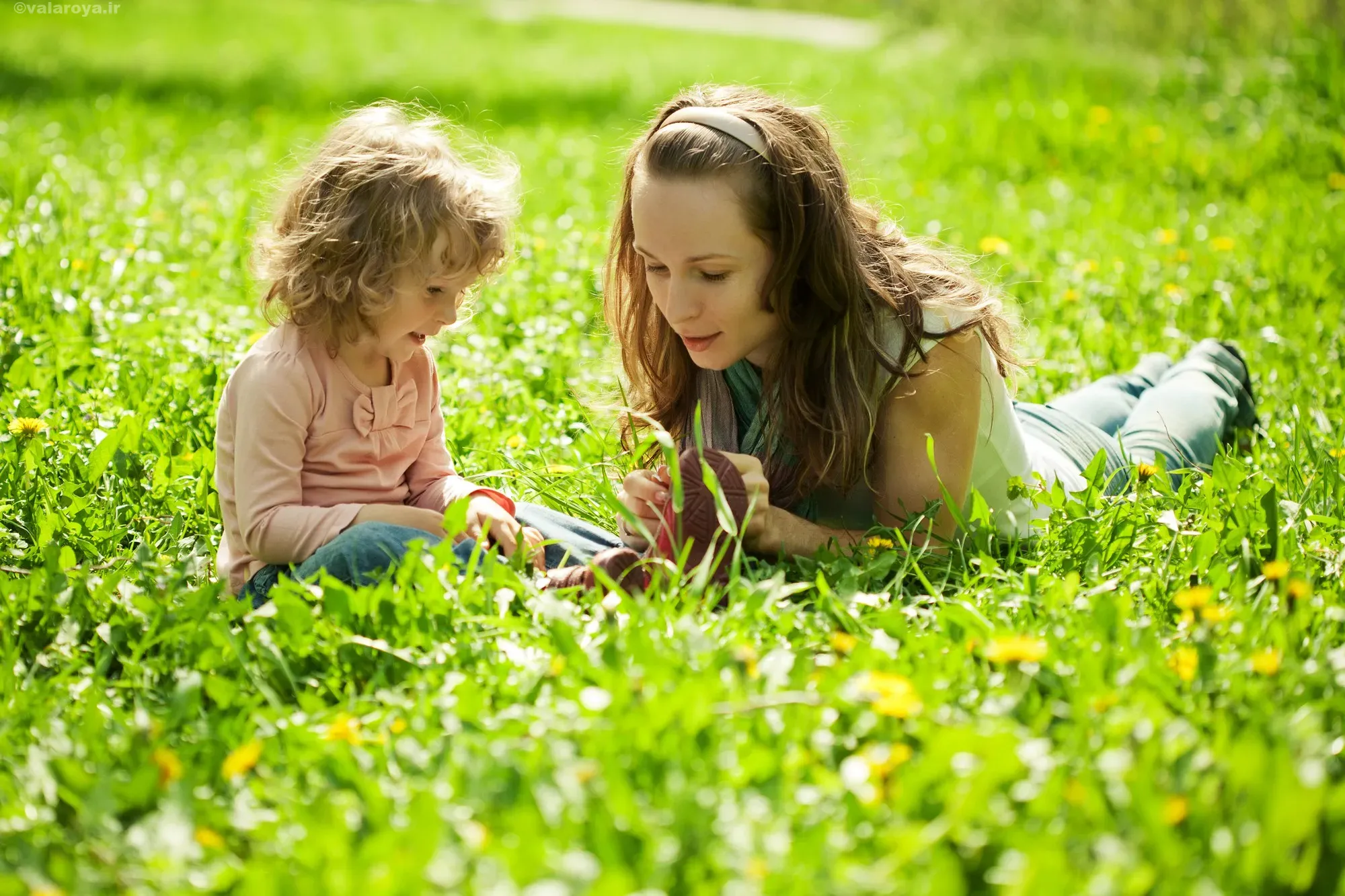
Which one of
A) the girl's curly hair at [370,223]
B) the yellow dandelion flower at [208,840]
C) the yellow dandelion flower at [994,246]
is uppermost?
the girl's curly hair at [370,223]

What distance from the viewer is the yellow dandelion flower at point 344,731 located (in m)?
1.73

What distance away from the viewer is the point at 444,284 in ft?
8.32

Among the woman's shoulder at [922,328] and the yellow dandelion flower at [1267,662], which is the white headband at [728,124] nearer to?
the woman's shoulder at [922,328]

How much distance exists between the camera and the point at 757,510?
241 cm

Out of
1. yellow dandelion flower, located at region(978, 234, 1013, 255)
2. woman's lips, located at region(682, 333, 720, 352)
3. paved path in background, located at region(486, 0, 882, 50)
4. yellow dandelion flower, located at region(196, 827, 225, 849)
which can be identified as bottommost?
yellow dandelion flower, located at region(196, 827, 225, 849)

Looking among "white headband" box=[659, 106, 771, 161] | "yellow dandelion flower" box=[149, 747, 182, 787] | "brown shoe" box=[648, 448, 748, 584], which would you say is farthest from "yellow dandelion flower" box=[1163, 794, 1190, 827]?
"white headband" box=[659, 106, 771, 161]

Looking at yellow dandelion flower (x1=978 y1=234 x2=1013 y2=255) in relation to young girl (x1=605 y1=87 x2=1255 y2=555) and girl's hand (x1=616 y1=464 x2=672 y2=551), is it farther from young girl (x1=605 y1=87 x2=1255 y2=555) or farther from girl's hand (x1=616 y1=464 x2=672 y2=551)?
girl's hand (x1=616 y1=464 x2=672 y2=551)

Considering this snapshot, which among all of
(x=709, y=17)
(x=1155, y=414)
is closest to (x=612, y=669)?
(x=1155, y=414)

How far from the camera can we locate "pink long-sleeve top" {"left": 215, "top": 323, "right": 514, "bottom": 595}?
8.00 feet

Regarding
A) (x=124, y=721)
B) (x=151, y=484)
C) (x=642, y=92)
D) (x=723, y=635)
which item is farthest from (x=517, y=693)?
(x=642, y=92)

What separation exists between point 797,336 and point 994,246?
8.24 feet

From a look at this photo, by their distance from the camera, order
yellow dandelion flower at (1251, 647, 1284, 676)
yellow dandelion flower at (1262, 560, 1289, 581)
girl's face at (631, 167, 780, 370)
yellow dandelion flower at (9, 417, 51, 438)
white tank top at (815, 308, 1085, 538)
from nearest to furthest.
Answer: yellow dandelion flower at (1251, 647, 1284, 676) → yellow dandelion flower at (1262, 560, 1289, 581) → girl's face at (631, 167, 780, 370) → white tank top at (815, 308, 1085, 538) → yellow dandelion flower at (9, 417, 51, 438)

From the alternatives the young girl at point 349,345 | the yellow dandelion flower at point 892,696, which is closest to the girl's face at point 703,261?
the young girl at point 349,345

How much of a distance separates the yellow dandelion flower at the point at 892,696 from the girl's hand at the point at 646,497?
0.68m
